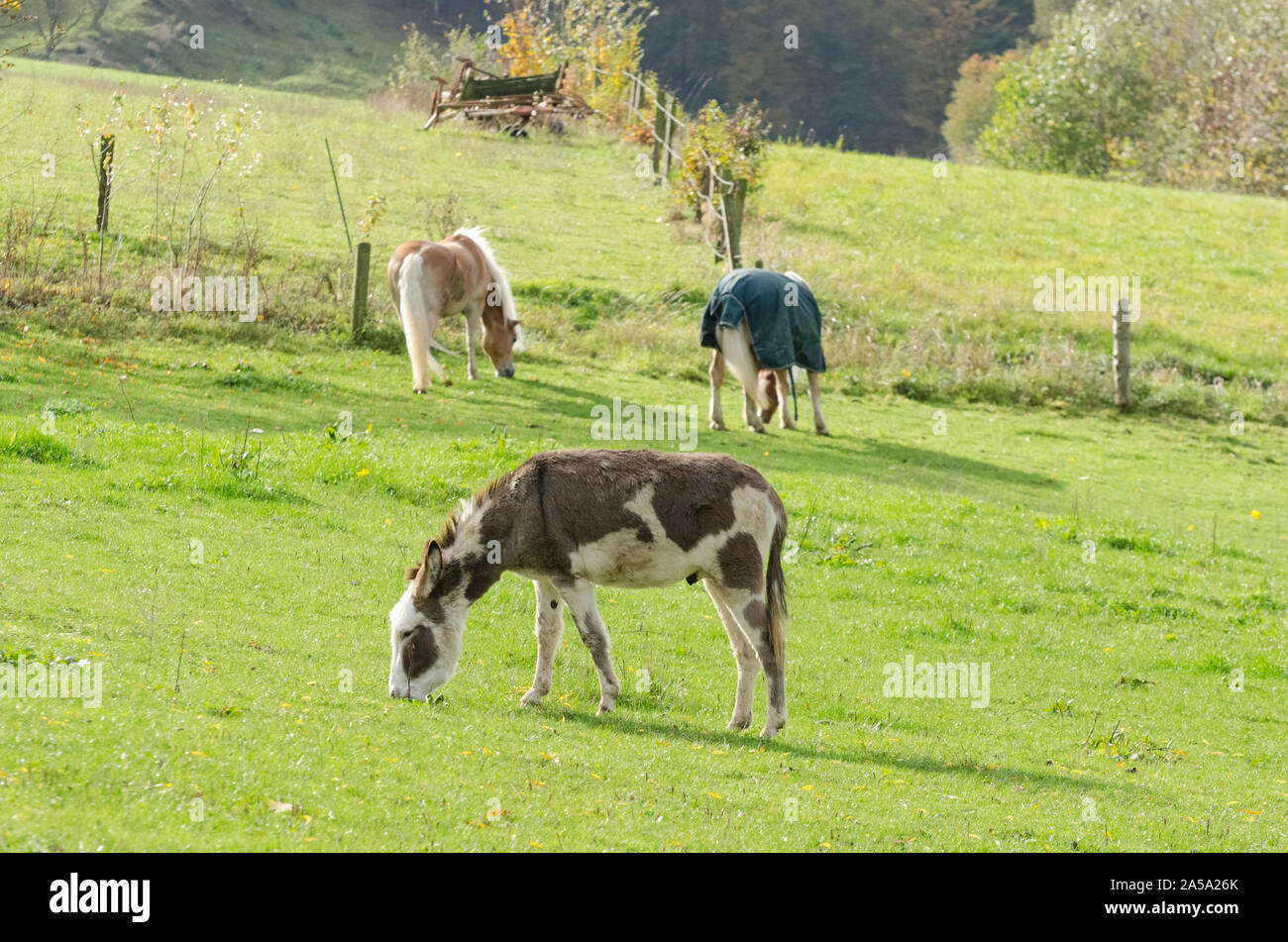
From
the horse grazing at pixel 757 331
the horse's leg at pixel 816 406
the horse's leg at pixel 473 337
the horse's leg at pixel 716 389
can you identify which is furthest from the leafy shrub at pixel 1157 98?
the horse's leg at pixel 473 337

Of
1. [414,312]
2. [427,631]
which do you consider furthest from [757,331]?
[427,631]

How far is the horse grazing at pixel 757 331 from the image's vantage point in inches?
819

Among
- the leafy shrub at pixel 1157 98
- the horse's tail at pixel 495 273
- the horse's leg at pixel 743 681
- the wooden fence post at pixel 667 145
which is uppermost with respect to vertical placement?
the leafy shrub at pixel 1157 98

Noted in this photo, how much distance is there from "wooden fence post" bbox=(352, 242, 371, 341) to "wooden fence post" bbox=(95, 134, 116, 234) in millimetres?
5072

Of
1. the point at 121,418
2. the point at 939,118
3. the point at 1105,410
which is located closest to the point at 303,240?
the point at 121,418

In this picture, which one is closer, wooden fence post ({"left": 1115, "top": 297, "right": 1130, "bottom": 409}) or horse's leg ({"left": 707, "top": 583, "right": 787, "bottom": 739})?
horse's leg ({"left": 707, "top": 583, "right": 787, "bottom": 739})

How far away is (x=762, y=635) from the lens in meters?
9.17

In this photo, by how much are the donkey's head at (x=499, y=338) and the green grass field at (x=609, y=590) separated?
54 centimetres

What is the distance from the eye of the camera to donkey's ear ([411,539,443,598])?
353 inches

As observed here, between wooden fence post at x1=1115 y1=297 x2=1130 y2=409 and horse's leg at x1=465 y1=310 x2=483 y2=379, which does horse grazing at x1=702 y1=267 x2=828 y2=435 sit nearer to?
horse's leg at x1=465 y1=310 x2=483 y2=379

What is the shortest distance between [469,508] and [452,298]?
1311 centimetres

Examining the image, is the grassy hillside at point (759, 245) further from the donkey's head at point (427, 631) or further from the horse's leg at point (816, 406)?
the donkey's head at point (427, 631)

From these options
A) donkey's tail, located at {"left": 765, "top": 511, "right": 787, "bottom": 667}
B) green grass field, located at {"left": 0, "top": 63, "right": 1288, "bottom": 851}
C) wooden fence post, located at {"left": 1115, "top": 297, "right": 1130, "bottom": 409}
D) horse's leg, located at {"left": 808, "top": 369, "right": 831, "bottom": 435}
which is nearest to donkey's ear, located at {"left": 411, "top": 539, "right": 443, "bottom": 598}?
green grass field, located at {"left": 0, "top": 63, "right": 1288, "bottom": 851}

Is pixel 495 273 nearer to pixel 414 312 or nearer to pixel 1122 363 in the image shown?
pixel 414 312
